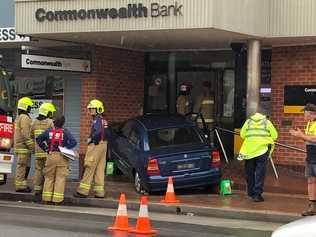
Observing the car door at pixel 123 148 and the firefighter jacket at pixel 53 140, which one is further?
the car door at pixel 123 148

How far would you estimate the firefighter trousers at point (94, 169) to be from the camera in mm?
13586

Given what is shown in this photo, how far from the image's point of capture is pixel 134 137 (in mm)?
14523

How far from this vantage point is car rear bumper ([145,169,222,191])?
44.6ft

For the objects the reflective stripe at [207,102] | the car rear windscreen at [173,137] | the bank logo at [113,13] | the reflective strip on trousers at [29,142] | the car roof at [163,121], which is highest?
the bank logo at [113,13]

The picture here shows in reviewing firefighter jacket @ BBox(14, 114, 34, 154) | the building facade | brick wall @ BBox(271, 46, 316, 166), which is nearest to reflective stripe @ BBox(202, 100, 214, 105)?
the building facade

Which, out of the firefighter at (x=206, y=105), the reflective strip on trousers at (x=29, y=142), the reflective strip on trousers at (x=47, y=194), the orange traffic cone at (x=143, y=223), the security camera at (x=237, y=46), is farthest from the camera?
the firefighter at (x=206, y=105)

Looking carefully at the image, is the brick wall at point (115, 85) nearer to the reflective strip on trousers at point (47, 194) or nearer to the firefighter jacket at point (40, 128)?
the firefighter jacket at point (40, 128)

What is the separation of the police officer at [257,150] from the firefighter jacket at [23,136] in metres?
4.55

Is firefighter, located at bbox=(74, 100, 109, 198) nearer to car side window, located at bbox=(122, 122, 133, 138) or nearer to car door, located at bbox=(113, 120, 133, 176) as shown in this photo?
car door, located at bbox=(113, 120, 133, 176)

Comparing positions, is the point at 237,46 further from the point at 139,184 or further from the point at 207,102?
the point at 139,184

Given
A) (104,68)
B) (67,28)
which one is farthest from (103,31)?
(104,68)

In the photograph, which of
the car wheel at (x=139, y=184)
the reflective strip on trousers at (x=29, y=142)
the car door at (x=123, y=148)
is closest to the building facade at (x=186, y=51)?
the car door at (x=123, y=148)

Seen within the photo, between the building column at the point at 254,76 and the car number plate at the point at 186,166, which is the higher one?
the building column at the point at 254,76

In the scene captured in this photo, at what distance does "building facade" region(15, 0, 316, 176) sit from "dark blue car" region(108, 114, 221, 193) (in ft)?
5.47
